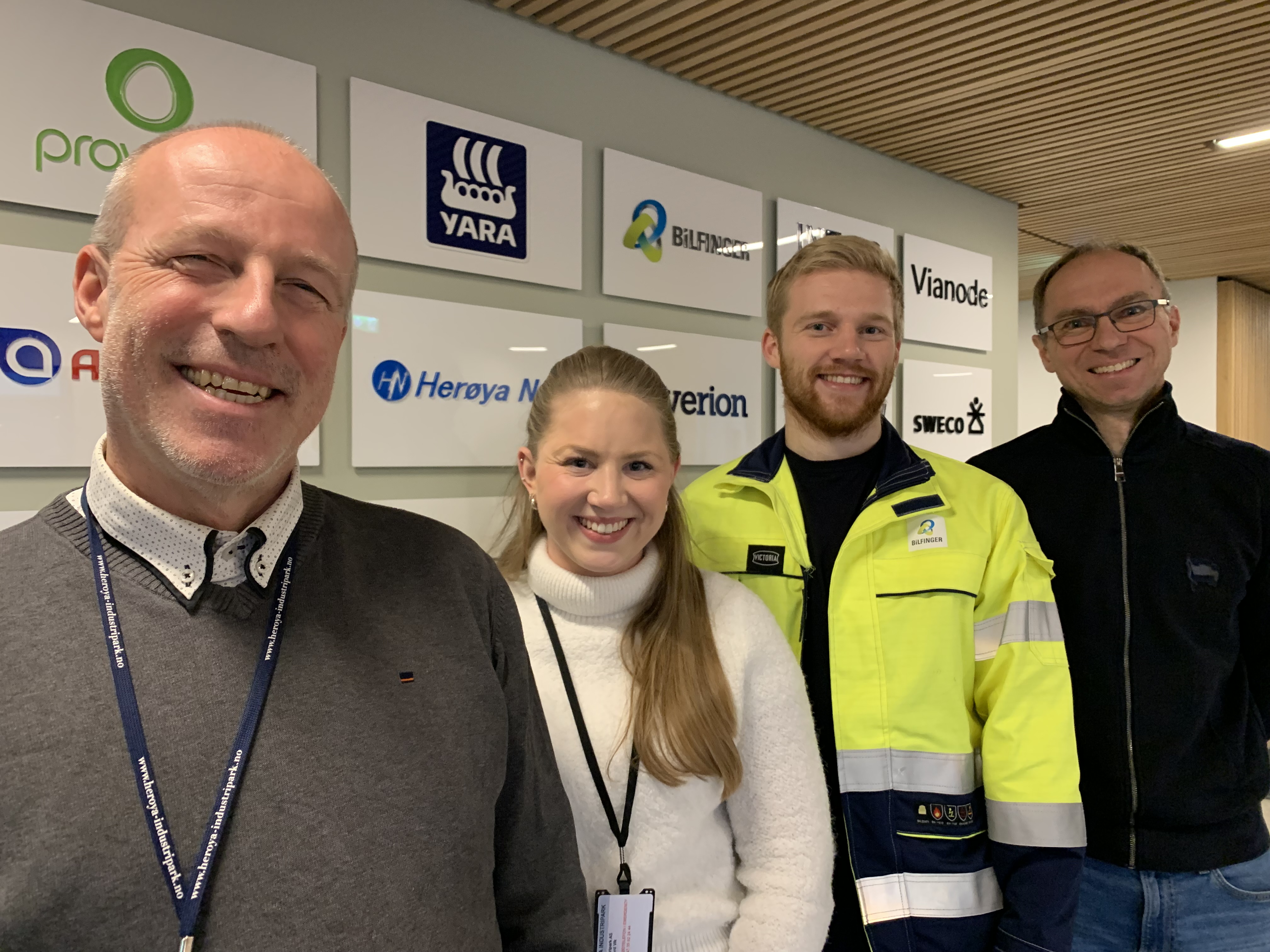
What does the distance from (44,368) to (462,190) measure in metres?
1.19

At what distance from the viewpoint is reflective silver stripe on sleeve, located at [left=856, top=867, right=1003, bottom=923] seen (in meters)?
1.71

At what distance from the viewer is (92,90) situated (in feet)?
6.44

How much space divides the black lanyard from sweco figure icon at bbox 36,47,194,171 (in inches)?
62.8

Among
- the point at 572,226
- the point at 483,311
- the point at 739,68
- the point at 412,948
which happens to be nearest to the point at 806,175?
the point at 739,68

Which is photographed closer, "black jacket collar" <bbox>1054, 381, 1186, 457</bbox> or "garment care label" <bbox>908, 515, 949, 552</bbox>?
"garment care label" <bbox>908, 515, 949, 552</bbox>

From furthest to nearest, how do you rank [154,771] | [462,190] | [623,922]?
1. [462,190]
2. [623,922]
3. [154,771]

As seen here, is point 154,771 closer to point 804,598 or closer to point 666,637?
point 666,637

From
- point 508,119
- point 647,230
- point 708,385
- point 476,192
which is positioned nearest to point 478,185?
point 476,192

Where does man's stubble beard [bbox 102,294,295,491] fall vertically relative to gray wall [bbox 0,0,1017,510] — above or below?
below

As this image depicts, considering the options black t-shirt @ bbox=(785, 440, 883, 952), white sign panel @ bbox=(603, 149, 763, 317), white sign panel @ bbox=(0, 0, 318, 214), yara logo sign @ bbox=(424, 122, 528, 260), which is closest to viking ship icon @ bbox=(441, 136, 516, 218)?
yara logo sign @ bbox=(424, 122, 528, 260)

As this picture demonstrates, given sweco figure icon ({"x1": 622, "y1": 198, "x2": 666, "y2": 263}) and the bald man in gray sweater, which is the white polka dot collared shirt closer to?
the bald man in gray sweater

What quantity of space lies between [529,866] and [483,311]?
1.82 metres

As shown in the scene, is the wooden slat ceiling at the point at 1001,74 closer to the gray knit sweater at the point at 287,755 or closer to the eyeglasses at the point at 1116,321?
the eyeglasses at the point at 1116,321

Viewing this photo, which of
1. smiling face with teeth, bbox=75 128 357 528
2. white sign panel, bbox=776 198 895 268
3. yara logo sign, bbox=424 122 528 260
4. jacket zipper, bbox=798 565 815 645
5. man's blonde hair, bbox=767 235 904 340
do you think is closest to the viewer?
smiling face with teeth, bbox=75 128 357 528
